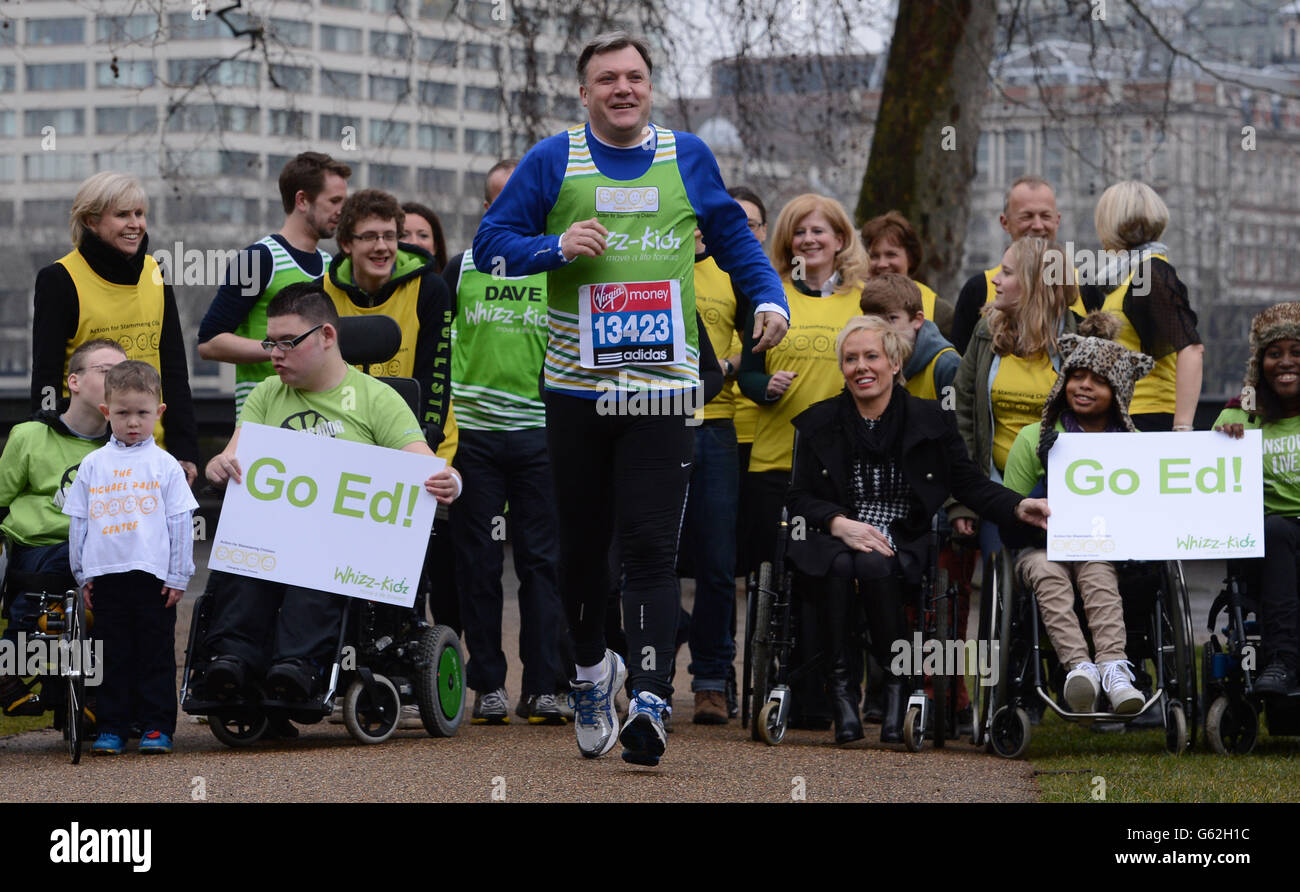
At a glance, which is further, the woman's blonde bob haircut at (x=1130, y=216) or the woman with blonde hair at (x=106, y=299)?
the woman's blonde bob haircut at (x=1130, y=216)

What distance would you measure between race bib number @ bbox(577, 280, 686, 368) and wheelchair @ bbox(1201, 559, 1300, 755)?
93.6 inches

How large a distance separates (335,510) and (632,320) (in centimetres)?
164

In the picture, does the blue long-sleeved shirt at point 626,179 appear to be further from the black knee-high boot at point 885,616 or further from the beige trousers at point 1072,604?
the beige trousers at point 1072,604

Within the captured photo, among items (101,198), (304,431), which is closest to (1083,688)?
(304,431)

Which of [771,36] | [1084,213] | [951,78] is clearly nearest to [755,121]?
[771,36]

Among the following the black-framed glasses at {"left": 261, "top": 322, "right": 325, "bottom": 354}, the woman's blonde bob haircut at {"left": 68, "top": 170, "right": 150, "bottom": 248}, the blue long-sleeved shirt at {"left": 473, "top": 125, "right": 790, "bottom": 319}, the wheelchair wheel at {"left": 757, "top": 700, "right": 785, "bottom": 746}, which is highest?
the woman's blonde bob haircut at {"left": 68, "top": 170, "right": 150, "bottom": 248}

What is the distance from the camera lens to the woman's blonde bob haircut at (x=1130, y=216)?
790 centimetres

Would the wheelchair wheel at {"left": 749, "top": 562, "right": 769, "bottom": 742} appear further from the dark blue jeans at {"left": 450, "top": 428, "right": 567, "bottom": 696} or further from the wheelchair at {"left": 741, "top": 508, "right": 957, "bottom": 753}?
the dark blue jeans at {"left": 450, "top": 428, "right": 567, "bottom": 696}

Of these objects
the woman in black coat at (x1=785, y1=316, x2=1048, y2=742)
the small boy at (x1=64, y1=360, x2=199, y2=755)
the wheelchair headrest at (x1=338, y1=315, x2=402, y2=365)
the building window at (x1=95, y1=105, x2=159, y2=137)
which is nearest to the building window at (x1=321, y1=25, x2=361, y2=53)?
the building window at (x1=95, y1=105, x2=159, y2=137)

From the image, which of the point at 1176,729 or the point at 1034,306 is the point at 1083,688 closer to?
the point at 1176,729

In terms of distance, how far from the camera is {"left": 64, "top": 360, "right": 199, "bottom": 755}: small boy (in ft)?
22.3

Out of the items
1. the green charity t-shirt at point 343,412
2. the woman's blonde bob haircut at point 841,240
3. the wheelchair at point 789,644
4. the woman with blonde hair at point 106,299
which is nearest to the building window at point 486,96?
the woman's blonde bob haircut at point 841,240

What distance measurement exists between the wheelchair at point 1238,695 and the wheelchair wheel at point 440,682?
2.68 metres

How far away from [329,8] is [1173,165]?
30.3m
